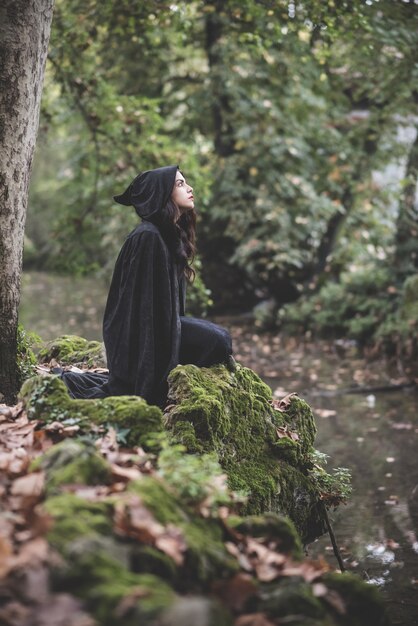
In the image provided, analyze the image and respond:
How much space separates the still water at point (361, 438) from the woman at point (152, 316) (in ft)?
7.60

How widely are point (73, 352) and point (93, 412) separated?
2678 millimetres

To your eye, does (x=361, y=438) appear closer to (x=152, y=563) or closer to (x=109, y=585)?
(x=152, y=563)

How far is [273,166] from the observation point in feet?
53.7

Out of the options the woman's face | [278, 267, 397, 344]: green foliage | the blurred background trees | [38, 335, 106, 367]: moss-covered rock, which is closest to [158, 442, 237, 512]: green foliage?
the woman's face

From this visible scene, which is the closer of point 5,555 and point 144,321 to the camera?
point 5,555

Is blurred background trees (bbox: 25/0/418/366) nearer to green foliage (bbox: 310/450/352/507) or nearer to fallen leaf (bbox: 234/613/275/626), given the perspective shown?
green foliage (bbox: 310/450/352/507)

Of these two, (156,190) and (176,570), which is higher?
(156,190)

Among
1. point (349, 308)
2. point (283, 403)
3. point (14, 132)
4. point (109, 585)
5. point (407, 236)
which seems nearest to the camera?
point (109, 585)

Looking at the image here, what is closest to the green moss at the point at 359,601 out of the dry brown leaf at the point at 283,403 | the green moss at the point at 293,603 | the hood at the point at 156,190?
the green moss at the point at 293,603

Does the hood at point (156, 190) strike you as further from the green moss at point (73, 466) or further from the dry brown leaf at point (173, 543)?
the dry brown leaf at point (173, 543)

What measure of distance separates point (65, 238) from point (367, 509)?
293 inches

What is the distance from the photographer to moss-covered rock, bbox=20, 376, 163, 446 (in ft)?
13.0

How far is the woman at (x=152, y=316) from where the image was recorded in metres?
5.11

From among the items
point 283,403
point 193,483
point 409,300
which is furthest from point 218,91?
point 193,483
